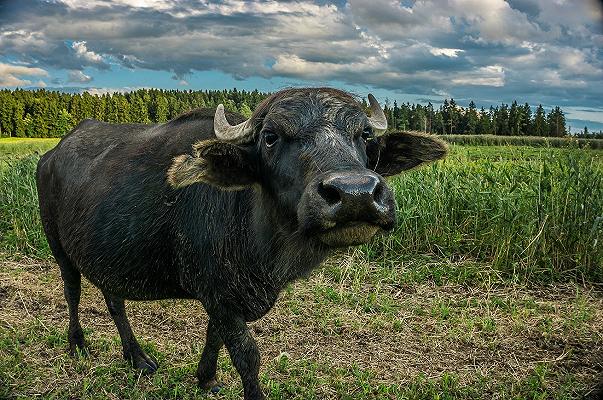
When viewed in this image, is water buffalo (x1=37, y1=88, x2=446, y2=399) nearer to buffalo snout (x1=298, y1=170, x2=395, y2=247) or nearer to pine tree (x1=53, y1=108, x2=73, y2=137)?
buffalo snout (x1=298, y1=170, x2=395, y2=247)

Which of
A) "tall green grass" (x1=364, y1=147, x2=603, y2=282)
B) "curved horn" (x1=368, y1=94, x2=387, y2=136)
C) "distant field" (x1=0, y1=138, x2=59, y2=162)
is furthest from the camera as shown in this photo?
"distant field" (x1=0, y1=138, x2=59, y2=162)

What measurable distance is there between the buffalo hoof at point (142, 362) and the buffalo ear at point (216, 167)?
228 cm

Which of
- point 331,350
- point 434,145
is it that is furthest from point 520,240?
point 434,145

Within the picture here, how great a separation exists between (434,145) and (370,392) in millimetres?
2176

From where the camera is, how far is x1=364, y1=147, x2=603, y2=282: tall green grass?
7051 millimetres

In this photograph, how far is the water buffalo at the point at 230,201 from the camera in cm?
273

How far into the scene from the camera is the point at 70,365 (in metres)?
4.90

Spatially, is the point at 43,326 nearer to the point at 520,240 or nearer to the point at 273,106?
the point at 273,106

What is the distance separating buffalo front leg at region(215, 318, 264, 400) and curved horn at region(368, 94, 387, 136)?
156 centimetres

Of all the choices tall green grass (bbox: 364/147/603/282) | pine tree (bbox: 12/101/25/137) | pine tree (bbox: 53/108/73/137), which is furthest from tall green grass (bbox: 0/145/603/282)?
pine tree (bbox: 12/101/25/137)

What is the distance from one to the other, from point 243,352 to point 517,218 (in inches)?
202

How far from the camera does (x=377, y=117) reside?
3.64 meters

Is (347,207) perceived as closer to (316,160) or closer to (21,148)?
(316,160)

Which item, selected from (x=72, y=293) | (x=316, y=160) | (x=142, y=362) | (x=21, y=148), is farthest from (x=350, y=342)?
(x=21, y=148)
